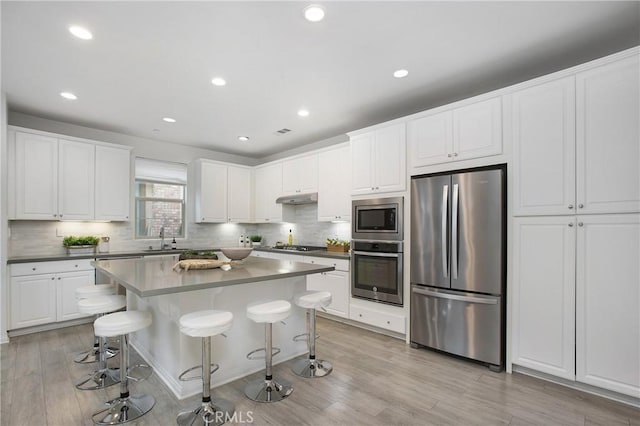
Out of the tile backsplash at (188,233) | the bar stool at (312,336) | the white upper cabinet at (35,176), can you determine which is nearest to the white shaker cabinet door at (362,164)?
the tile backsplash at (188,233)

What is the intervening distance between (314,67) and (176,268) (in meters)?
2.23

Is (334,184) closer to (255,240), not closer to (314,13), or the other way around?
(255,240)

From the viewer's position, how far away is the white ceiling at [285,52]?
2.18 meters

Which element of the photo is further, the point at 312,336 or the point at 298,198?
the point at 298,198

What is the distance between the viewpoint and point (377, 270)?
379 centimetres

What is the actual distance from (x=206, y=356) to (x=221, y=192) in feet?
13.8

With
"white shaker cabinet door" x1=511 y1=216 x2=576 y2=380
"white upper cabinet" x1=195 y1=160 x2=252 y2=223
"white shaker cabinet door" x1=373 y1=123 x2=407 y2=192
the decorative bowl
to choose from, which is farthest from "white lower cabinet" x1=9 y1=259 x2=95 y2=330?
"white shaker cabinet door" x1=511 y1=216 x2=576 y2=380


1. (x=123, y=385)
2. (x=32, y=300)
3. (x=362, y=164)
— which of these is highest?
(x=362, y=164)

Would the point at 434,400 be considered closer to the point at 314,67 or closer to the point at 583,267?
the point at 583,267

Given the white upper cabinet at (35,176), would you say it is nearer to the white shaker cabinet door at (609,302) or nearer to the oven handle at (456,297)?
the oven handle at (456,297)

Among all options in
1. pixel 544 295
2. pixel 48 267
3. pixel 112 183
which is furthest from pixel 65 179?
pixel 544 295

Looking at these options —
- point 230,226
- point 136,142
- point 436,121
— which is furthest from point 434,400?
point 136,142

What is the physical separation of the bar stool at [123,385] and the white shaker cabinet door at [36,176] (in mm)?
2981

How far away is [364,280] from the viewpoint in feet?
12.9
